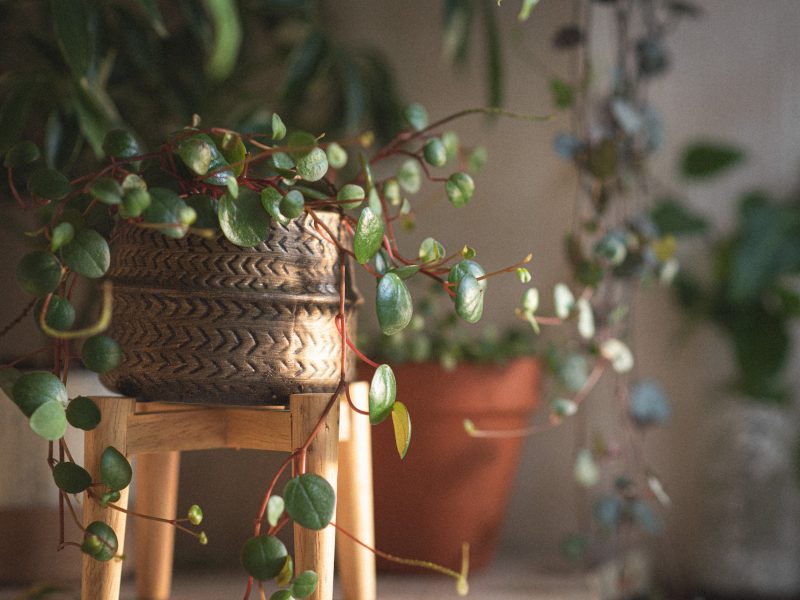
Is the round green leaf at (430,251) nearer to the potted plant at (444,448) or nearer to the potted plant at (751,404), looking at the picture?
the potted plant at (444,448)

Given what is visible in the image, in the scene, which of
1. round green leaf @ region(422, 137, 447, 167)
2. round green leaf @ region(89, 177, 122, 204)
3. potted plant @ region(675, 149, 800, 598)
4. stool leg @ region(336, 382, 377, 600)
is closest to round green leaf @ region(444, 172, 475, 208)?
round green leaf @ region(422, 137, 447, 167)

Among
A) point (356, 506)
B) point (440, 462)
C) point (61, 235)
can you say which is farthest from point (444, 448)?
point (61, 235)

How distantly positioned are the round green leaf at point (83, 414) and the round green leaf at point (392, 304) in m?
0.25

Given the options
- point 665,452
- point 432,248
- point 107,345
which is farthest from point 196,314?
point 665,452

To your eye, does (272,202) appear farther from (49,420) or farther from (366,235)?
(49,420)

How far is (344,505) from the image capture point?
0.81 m

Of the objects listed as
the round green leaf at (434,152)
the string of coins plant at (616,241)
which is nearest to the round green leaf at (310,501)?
the round green leaf at (434,152)

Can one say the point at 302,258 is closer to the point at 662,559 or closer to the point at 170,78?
the point at 170,78

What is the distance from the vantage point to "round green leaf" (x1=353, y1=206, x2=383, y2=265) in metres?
0.64

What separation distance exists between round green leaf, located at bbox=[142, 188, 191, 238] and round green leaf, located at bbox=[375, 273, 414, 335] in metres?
0.16

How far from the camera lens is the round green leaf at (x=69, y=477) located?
650 millimetres

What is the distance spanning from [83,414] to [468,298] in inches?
13.2

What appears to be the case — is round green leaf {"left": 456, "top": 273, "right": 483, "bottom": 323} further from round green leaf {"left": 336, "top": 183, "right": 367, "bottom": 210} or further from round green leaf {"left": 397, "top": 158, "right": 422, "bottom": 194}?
round green leaf {"left": 397, "top": 158, "right": 422, "bottom": 194}

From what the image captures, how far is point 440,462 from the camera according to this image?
1.12 meters
